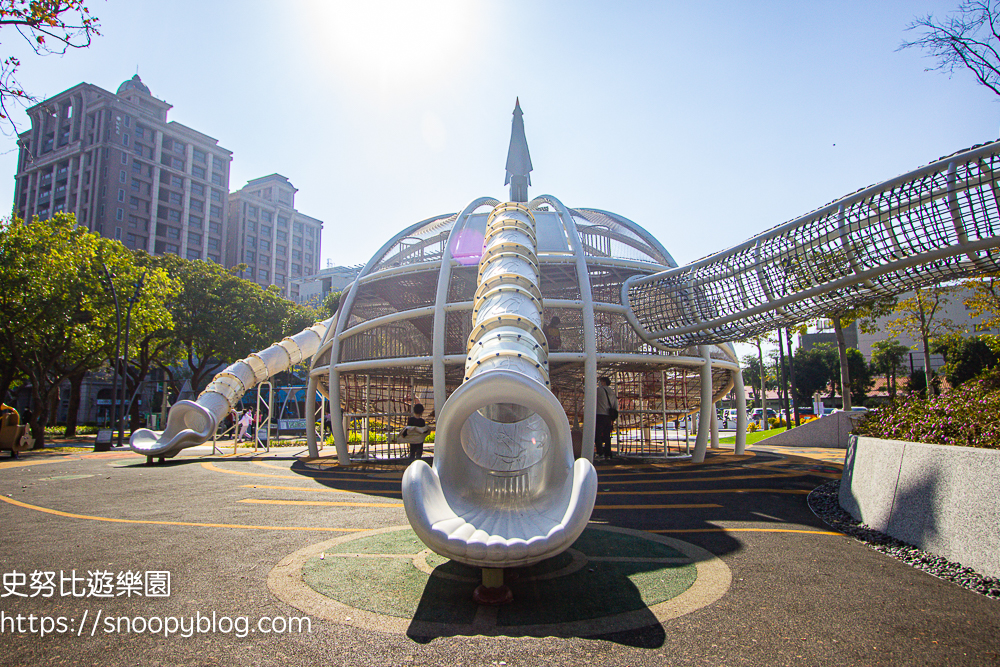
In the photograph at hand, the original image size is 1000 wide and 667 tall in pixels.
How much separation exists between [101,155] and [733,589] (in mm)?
81670

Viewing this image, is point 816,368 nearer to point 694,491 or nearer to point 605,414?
point 605,414

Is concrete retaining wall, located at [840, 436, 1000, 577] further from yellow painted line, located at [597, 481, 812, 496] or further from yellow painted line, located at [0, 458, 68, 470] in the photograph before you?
yellow painted line, located at [0, 458, 68, 470]

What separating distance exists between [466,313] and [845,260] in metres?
8.39

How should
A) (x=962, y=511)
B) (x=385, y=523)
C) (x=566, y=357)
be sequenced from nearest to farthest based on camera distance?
(x=962, y=511)
(x=385, y=523)
(x=566, y=357)

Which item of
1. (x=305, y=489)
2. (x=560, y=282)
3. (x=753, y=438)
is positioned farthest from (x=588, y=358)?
(x=753, y=438)

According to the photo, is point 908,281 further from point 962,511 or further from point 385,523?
point 385,523

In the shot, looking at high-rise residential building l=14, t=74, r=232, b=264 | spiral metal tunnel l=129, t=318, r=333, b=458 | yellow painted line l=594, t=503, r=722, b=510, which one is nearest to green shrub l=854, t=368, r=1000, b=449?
yellow painted line l=594, t=503, r=722, b=510

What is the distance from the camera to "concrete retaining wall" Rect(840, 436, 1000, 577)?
5094 mm

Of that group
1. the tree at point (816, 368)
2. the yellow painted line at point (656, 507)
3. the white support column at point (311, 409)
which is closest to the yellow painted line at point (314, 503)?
the yellow painted line at point (656, 507)

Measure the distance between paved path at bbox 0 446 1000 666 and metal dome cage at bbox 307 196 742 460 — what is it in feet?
14.3

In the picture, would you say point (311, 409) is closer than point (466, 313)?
No

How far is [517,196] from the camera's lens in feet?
62.7

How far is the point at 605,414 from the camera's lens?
47.8ft

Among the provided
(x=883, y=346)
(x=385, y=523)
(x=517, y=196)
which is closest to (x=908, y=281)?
(x=385, y=523)
